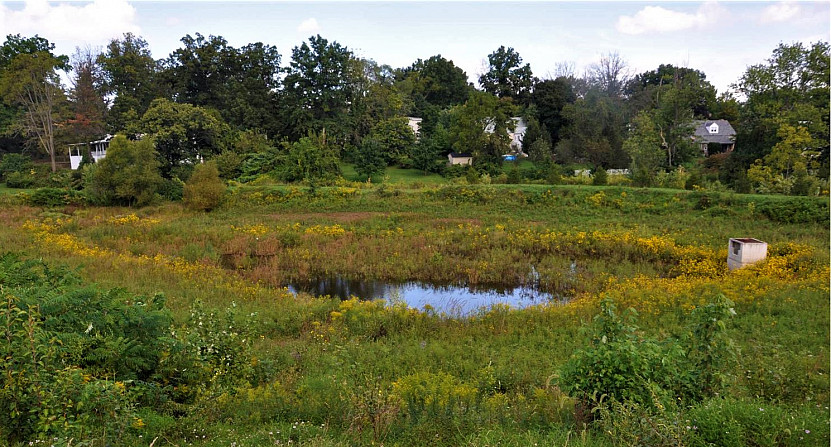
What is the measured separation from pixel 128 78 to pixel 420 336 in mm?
45193

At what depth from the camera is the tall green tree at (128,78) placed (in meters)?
38.6

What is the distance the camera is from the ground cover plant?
14.8 feet

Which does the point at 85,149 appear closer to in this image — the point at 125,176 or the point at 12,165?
the point at 12,165

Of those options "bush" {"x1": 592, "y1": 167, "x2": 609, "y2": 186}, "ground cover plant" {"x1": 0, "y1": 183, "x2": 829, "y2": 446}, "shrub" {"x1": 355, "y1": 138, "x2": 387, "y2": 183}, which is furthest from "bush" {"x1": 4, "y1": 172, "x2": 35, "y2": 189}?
"bush" {"x1": 592, "y1": 167, "x2": 609, "y2": 186}

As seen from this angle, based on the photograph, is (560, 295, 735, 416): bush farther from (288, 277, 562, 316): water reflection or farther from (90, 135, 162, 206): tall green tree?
(90, 135, 162, 206): tall green tree

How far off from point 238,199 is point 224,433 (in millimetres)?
22349

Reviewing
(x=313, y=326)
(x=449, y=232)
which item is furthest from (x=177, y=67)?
(x=313, y=326)

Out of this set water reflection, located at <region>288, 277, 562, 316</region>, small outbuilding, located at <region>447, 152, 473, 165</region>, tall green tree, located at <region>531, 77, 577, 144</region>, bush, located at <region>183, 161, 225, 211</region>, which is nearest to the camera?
water reflection, located at <region>288, 277, 562, 316</region>

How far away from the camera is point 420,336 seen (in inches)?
367

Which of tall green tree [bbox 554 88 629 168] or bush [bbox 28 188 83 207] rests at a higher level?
tall green tree [bbox 554 88 629 168]

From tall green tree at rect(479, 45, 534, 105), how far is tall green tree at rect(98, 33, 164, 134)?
29.5 metres

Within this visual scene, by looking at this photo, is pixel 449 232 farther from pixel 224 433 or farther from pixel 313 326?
pixel 224 433

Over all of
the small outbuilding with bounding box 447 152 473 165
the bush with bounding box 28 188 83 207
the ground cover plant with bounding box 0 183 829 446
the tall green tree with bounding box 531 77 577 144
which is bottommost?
the ground cover plant with bounding box 0 183 829 446

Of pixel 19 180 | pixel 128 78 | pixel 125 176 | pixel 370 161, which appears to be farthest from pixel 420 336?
pixel 128 78
